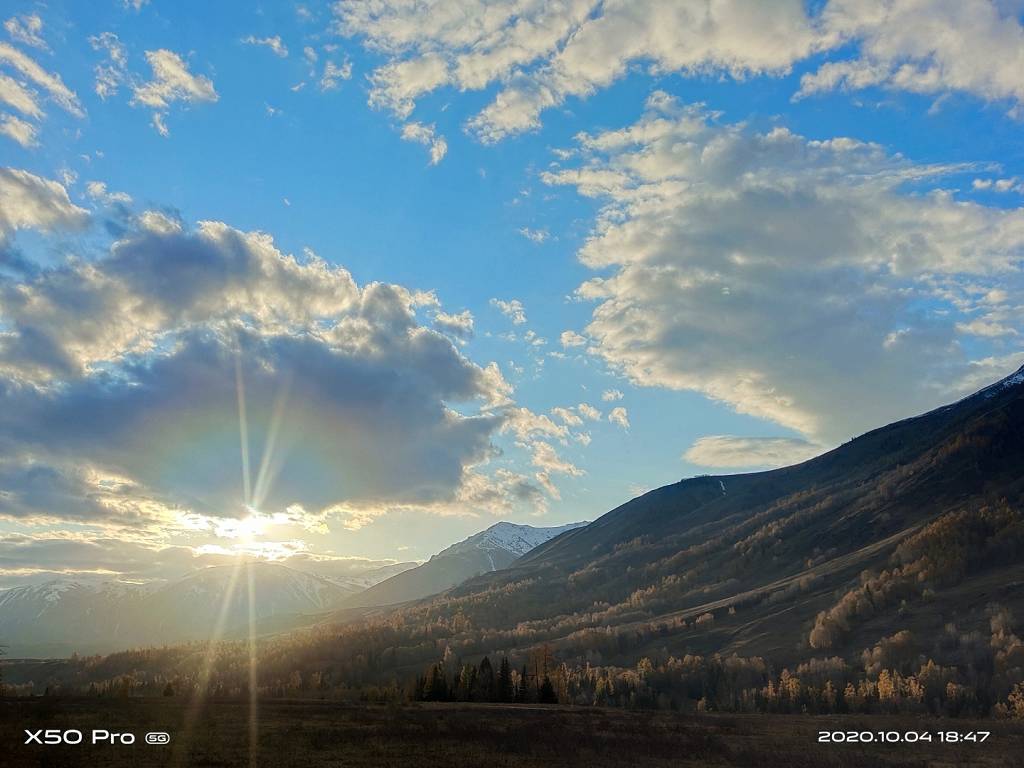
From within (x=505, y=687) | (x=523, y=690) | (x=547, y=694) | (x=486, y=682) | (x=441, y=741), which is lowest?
(x=547, y=694)

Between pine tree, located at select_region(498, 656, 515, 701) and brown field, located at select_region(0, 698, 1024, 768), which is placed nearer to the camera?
brown field, located at select_region(0, 698, 1024, 768)

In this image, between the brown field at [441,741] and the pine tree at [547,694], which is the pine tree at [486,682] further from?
the brown field at [441,741]

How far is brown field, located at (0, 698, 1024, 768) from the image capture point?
57.3 meters

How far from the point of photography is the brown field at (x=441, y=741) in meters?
57.3

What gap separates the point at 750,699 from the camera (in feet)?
611

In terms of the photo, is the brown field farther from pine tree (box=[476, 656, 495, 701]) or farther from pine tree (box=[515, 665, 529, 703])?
pine tree (box=[515, 665, 529, 703])

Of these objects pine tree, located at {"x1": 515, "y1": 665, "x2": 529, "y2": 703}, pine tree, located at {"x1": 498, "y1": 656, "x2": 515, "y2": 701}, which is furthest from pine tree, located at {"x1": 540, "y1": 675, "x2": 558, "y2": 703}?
pine tree, located at {"x1": 498, "y1": 656, "x2": 515, "y2": 701}

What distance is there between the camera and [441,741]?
71562 millimetres

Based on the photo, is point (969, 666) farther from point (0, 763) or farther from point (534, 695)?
point (0, 763)

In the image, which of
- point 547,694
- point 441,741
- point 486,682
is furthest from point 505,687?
point 441,741

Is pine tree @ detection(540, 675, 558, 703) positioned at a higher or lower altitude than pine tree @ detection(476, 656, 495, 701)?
lower

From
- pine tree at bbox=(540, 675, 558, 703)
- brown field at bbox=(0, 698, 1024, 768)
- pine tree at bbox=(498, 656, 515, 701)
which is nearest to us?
brown field at bbox=(0, 698, 1024, 768)

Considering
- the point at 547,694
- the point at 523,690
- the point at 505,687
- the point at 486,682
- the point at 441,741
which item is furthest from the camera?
the point at 486,682

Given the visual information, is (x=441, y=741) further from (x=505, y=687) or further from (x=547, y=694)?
(x=547, y=694)
